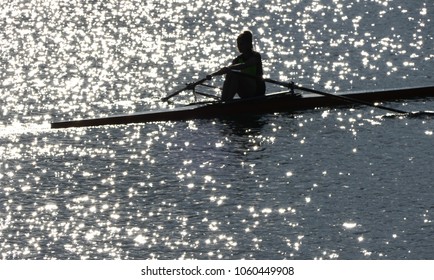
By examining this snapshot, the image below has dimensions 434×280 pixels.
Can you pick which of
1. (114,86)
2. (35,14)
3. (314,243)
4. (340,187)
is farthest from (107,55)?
(314,243)

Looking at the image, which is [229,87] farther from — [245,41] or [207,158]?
[207,158]

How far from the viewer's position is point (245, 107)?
27062 mm

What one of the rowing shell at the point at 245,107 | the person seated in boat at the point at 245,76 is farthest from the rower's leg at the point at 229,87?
the rowing shell at the point at 245,107

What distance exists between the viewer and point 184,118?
2681cm

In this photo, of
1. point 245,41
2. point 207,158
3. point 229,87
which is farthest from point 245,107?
point 207,158

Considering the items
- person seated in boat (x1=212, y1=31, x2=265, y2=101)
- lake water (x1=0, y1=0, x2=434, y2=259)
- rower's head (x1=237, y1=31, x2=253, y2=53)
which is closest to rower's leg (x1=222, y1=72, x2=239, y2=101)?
person seated in boat (x1=212, y1=31, x2=265, y2=101)

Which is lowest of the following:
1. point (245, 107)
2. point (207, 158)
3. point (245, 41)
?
point (207, 158)

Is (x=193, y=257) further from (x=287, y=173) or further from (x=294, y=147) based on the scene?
(x=294, y=147)

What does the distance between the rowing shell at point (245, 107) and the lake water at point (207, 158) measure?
0.24m

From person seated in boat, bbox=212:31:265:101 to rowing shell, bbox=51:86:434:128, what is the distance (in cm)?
29

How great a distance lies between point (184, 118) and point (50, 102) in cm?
383

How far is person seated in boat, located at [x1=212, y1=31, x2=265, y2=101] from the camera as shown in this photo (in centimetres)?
2709

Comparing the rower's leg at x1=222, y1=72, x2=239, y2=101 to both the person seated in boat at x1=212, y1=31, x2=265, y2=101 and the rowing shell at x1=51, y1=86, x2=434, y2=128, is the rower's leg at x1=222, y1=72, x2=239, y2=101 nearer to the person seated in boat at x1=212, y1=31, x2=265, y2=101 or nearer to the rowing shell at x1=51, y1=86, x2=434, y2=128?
the person seated in boat at x1=212, y1=31, x2=265, y2=101

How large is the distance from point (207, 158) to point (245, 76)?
3584mm
